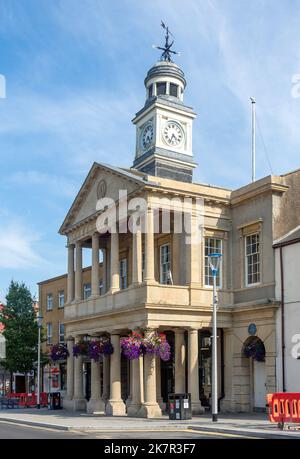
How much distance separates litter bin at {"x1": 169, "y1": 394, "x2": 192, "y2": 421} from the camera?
27.3m

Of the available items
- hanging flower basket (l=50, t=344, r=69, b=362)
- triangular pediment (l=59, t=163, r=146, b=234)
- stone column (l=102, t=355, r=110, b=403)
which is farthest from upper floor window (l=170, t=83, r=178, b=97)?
hanging flower basket (l=50, t=344, r=69, b=362)

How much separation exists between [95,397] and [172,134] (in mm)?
15512

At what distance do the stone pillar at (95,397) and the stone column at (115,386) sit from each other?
71.5 inches

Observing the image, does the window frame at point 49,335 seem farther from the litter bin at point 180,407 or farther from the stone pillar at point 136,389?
the litter bin at point 180,407

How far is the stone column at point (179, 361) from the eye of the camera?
101 feet

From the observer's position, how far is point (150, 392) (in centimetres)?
2973

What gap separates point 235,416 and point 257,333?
12.9 feet

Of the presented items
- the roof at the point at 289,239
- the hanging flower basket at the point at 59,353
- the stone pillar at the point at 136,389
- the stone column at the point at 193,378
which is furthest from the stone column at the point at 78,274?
the roof at the point at 289,239

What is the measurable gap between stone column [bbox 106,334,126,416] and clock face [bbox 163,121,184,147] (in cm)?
1219

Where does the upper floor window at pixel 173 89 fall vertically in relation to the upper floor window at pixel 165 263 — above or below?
above

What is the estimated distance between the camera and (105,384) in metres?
37.8

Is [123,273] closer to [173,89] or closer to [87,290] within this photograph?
[173,89]

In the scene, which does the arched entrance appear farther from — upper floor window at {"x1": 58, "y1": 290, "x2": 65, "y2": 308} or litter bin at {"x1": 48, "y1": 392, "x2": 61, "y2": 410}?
upper floor window at {"x1": 58, "y1": 290, "x2": 65, "y2": 308}
